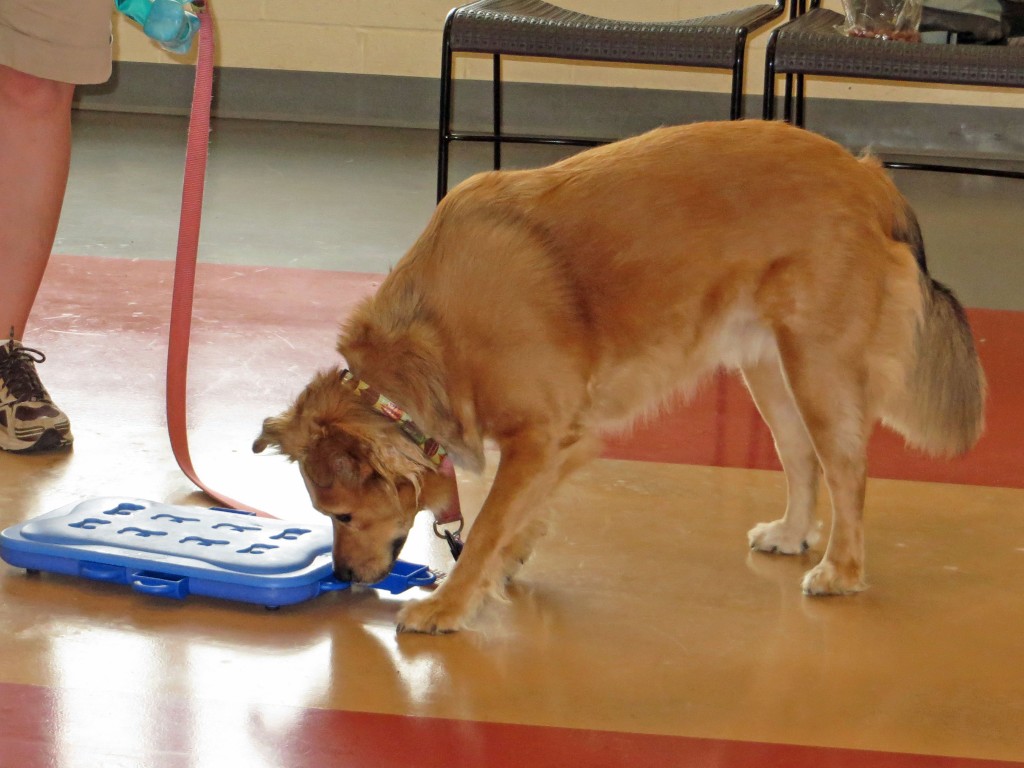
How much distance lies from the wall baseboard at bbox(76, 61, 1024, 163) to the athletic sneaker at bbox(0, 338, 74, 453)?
14.1 ft

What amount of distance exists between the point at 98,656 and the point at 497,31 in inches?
93.4

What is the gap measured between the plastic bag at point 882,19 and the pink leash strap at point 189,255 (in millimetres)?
2101

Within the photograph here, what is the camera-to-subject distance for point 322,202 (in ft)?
18.2

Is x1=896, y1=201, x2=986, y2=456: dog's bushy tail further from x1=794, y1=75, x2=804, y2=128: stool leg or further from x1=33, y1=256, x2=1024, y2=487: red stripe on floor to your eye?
x1=794, y1=75, x2=804, y2=128: stool leg

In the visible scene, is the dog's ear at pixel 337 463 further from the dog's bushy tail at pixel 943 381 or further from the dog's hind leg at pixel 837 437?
the dog's bushy tail at pixel 943 381

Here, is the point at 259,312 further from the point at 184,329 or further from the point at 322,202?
the point at 322,202

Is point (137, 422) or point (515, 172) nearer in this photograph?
point (515, 172)

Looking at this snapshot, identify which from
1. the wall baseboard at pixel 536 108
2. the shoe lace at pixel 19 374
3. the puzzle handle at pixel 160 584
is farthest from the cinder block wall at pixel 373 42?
the puzzle handle at pixel 160 584

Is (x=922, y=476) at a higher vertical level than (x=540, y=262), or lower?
lower

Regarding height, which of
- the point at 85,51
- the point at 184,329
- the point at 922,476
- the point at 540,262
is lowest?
the point at 922,476

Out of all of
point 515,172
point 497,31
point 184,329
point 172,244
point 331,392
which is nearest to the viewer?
point 331,392

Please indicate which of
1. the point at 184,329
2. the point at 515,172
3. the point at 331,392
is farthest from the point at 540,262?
the point at 184,329

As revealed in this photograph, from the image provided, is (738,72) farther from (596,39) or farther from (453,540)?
(453,540)

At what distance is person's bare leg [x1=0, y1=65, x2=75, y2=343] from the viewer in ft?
9.50
